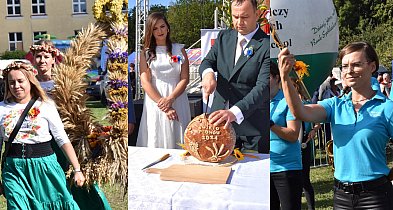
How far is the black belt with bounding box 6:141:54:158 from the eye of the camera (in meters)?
3.60

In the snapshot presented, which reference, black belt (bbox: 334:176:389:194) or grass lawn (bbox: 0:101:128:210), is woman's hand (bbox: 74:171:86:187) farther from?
black belt (bbox: 334:176:389:194)

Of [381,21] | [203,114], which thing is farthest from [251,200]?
[381,21]

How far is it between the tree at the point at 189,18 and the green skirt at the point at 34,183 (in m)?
1.34

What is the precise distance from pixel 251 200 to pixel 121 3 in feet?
5.06

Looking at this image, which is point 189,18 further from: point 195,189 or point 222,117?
point 195,189

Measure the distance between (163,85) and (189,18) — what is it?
1.23 ft

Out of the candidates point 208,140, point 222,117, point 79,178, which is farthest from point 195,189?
point 79,178

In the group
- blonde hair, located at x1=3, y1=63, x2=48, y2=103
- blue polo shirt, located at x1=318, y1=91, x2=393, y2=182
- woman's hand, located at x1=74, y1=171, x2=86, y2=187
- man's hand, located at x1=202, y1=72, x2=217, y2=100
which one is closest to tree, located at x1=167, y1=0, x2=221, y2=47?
man's hand, located at x1=202, y1=72, x2=217, y2=100

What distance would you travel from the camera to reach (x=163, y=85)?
2992mm

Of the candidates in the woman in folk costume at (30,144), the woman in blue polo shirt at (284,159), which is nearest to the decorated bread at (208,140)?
the woman in blue polo shirt at (284,159)

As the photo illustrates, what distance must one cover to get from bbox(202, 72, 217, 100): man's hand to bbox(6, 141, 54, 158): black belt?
1342 millimetres

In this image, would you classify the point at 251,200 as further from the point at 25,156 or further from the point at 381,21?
the point at 381,21

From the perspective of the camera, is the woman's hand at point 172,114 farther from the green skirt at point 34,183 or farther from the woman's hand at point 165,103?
the green skirt at point 34,183

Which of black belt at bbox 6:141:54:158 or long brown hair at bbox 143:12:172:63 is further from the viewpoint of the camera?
black belt at bbox 6:141:54:158
